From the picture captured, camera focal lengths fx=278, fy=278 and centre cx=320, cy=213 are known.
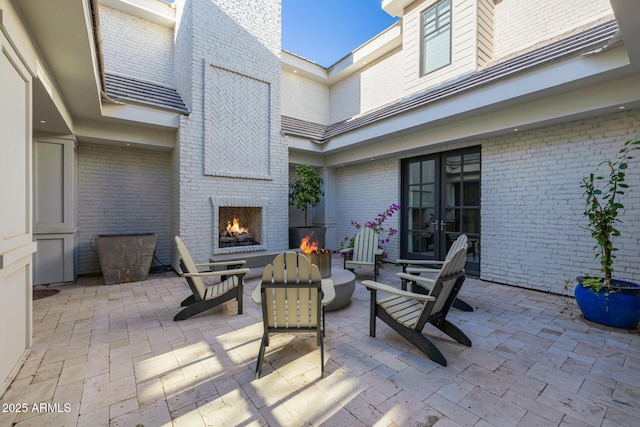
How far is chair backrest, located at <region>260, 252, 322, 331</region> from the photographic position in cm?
226

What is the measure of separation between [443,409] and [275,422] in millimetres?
1096

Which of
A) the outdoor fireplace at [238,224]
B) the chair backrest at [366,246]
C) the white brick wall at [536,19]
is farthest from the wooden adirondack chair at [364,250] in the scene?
the white brick wall at [536,19]

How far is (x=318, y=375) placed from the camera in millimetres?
2215

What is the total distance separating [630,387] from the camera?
6.81 feet

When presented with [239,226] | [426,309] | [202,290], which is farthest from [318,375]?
[239,226]

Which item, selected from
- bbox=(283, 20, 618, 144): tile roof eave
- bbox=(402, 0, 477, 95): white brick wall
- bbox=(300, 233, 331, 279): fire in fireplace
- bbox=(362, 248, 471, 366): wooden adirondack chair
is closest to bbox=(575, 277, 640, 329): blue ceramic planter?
bbox=(362, 248, 471, 366): wooden adirondack chair

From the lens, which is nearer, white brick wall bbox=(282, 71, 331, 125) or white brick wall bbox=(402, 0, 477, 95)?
white brick wall bbox=(402, 0, 477, 95)

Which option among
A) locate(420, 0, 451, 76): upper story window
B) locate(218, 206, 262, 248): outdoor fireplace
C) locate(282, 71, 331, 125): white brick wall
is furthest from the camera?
locate(282, 71, 331, 125): white brick wall

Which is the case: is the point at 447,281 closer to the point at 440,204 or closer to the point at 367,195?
the point at 440,204

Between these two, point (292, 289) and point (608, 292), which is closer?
point (292, 289)

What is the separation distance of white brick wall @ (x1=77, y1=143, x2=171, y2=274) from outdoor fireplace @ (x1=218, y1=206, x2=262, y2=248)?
129 cm

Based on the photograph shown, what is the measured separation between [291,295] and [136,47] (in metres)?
7.00

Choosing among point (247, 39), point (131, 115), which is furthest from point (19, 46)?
point (247, 39)

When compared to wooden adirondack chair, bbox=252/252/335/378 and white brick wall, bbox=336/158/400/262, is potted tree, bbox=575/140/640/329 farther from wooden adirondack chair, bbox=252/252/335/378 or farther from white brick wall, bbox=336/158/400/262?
white brick wall, bbox=336/158/400/262
